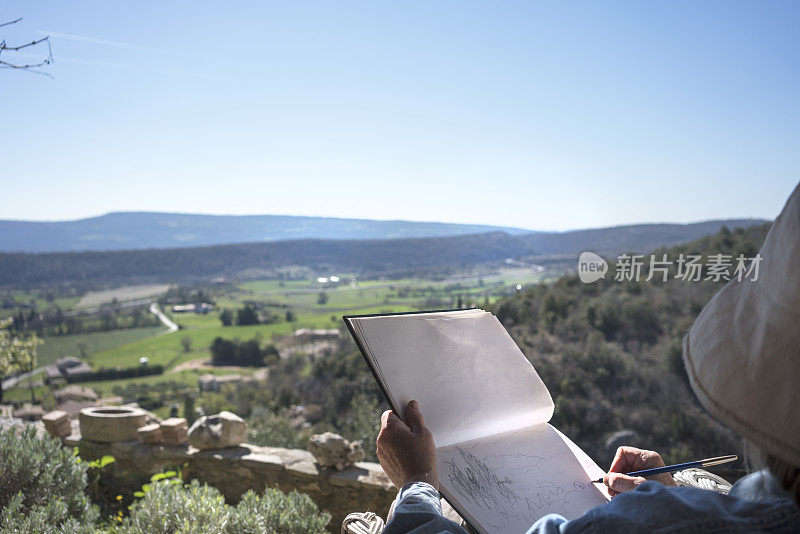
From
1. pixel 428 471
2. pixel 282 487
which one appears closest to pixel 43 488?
pixel 282 487

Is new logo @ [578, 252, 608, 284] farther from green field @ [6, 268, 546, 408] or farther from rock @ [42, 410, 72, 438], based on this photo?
rock @ [42, 410, 72, 438]

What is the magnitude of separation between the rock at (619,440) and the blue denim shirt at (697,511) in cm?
669

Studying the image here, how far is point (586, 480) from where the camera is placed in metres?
1.09

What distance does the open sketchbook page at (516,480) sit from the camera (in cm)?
92

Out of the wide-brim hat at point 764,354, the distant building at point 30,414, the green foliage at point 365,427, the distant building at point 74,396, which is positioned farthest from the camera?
the distant building at point 74,396

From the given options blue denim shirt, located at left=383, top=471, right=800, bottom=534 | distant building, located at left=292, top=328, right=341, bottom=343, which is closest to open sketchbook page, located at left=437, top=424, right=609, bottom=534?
blue denim shirt, located at left=383, top=471, right=800, bottom=534

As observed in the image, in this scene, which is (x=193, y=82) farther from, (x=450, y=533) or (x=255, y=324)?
(x=450, y=533)

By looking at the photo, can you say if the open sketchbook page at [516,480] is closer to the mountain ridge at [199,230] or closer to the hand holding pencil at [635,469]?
the hand holding pencil at [635,469]

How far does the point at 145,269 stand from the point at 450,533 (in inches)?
557

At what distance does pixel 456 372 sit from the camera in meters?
1.12

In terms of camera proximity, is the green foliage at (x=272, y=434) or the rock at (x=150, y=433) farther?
the green foliage at (x=272, y=434)

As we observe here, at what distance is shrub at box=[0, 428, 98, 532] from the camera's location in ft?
6.10

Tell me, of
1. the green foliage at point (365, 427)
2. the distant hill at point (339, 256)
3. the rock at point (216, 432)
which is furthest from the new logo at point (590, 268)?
the rock at point (216, 432)

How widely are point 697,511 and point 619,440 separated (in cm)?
707
